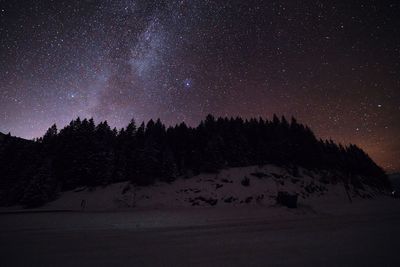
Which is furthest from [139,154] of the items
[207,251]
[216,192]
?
[207,251]

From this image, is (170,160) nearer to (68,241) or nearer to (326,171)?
(68,241)

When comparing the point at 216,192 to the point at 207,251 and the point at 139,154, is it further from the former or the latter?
the point at 207,251

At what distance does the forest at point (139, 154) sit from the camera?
38781 mm

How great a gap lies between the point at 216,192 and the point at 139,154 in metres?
18.4

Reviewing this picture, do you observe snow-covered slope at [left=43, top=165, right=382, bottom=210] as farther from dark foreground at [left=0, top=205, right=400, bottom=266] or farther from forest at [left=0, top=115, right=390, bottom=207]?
dark foreground at [left=0, top=205, right=400, bottom=266]

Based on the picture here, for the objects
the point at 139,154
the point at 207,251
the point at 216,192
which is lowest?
the point at 207,251

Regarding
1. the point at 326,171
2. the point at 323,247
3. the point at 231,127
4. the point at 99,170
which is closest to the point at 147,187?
the point at 99,170

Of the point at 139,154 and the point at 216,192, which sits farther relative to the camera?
the point at 139,154

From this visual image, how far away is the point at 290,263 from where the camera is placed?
16.9 feet

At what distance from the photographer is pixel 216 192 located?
37750mm

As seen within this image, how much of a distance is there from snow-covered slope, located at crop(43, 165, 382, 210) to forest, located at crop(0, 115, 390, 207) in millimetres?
2479

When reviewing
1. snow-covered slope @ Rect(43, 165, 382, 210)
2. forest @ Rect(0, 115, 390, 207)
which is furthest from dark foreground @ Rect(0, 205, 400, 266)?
forest @ Rect(0, 115, 390, 207)

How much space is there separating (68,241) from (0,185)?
1999 inches

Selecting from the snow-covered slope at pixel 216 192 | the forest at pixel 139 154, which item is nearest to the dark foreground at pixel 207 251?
the snow-covered slope at pixel 216 192
